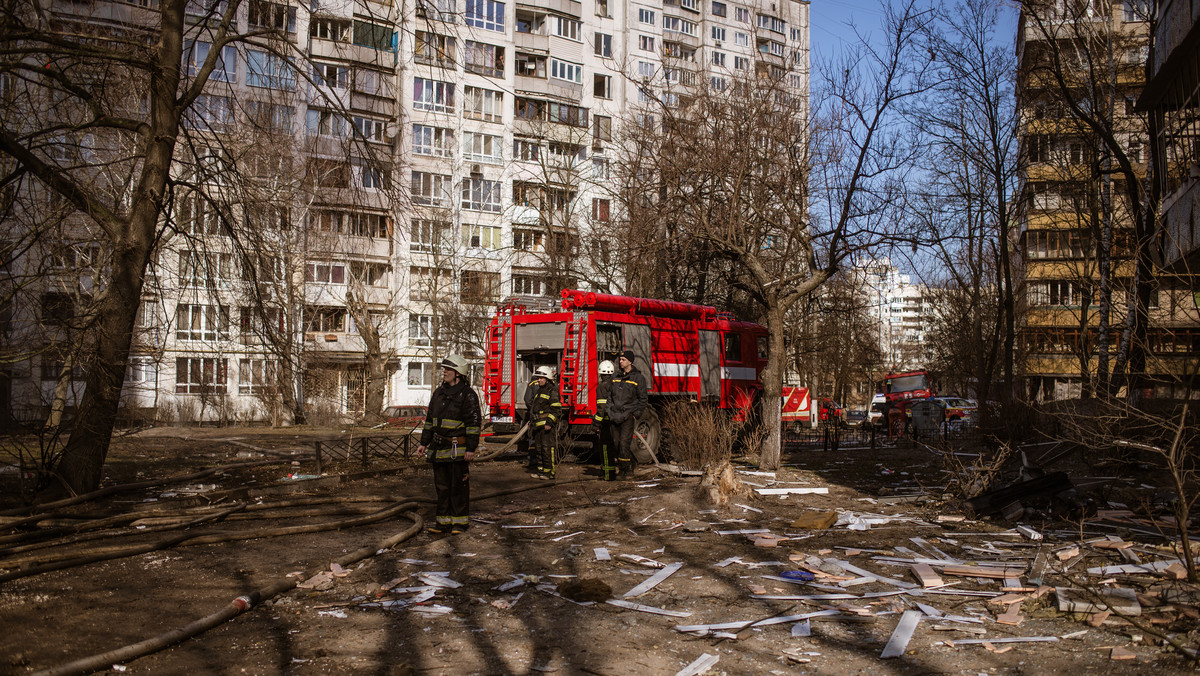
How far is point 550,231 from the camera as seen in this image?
32656mm

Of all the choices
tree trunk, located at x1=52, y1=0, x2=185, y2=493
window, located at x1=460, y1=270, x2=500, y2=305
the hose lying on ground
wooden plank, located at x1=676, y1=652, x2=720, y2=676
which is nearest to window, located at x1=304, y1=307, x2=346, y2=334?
window, located at x1=460, y1=270, x2=500, y2=305

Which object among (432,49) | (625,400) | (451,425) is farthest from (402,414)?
(451,425)

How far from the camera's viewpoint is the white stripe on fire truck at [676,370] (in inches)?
697

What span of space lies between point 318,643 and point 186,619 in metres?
1.15

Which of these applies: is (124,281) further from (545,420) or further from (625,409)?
(625,409)

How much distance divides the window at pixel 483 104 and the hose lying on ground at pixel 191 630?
4186cm

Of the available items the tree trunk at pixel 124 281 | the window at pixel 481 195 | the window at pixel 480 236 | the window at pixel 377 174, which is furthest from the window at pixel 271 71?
the window at pixel 481 195

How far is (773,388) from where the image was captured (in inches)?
590

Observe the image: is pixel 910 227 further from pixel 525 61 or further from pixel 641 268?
pixel 525 61

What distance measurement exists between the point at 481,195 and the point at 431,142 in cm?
384

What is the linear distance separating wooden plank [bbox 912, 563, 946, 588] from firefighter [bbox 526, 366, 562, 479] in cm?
757

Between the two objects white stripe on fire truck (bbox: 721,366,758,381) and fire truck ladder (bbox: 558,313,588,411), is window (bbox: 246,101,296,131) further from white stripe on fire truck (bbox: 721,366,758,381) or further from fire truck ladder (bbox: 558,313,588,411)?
white stripe on fire truck (bbox: 721,366,758,381)

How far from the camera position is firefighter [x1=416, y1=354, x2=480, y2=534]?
30.1 ft

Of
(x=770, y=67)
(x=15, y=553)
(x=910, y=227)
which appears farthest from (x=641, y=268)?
(x=15, y=553)
